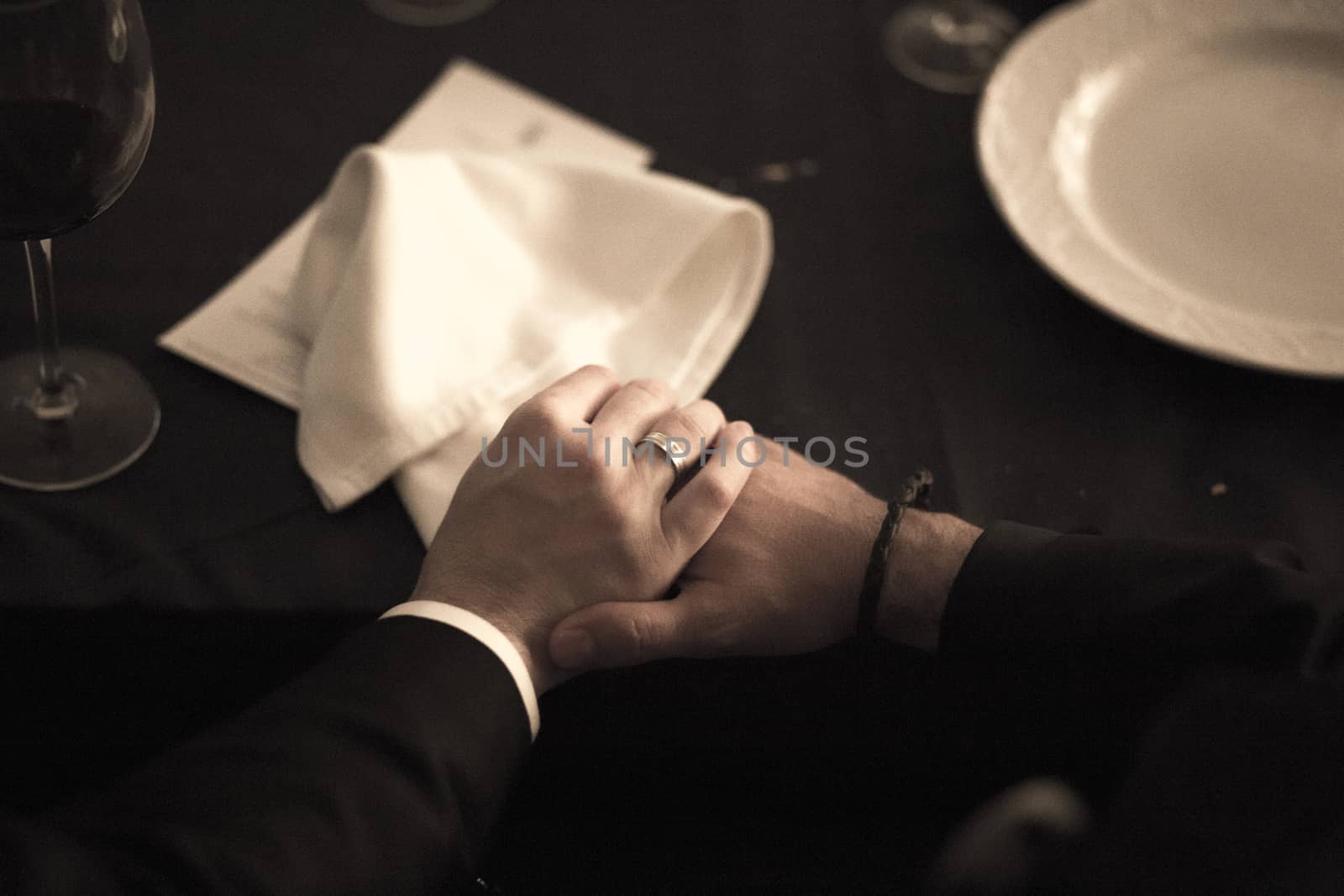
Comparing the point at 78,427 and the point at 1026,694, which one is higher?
the point at 78,427

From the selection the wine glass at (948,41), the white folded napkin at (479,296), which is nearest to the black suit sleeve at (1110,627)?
the white folded napkin at (479,296)

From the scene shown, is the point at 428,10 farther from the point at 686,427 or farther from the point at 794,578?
the point at 794,578

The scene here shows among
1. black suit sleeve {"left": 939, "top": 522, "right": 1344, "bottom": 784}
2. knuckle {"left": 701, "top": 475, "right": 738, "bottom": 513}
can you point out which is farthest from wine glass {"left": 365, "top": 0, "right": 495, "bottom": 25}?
black suit sleeve {"left": 939, "top": 522, "right": 1344, "bottom": 784}

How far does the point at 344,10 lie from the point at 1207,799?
39.0 inches

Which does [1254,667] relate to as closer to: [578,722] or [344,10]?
[578,722]

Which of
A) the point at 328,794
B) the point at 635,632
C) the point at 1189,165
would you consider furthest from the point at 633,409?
the point at 1189,165

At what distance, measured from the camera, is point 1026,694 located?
0.84 metres

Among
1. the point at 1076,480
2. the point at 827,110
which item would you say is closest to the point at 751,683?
the point at 1076,480

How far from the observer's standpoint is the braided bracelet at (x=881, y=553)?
0.81 metres

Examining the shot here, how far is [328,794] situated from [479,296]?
39cm

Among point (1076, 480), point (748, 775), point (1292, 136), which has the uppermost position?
point (1292, 136)

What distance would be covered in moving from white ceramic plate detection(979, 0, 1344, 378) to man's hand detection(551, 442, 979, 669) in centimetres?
26

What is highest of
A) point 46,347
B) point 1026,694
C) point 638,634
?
point 46,347

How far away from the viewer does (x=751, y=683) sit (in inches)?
33.5
